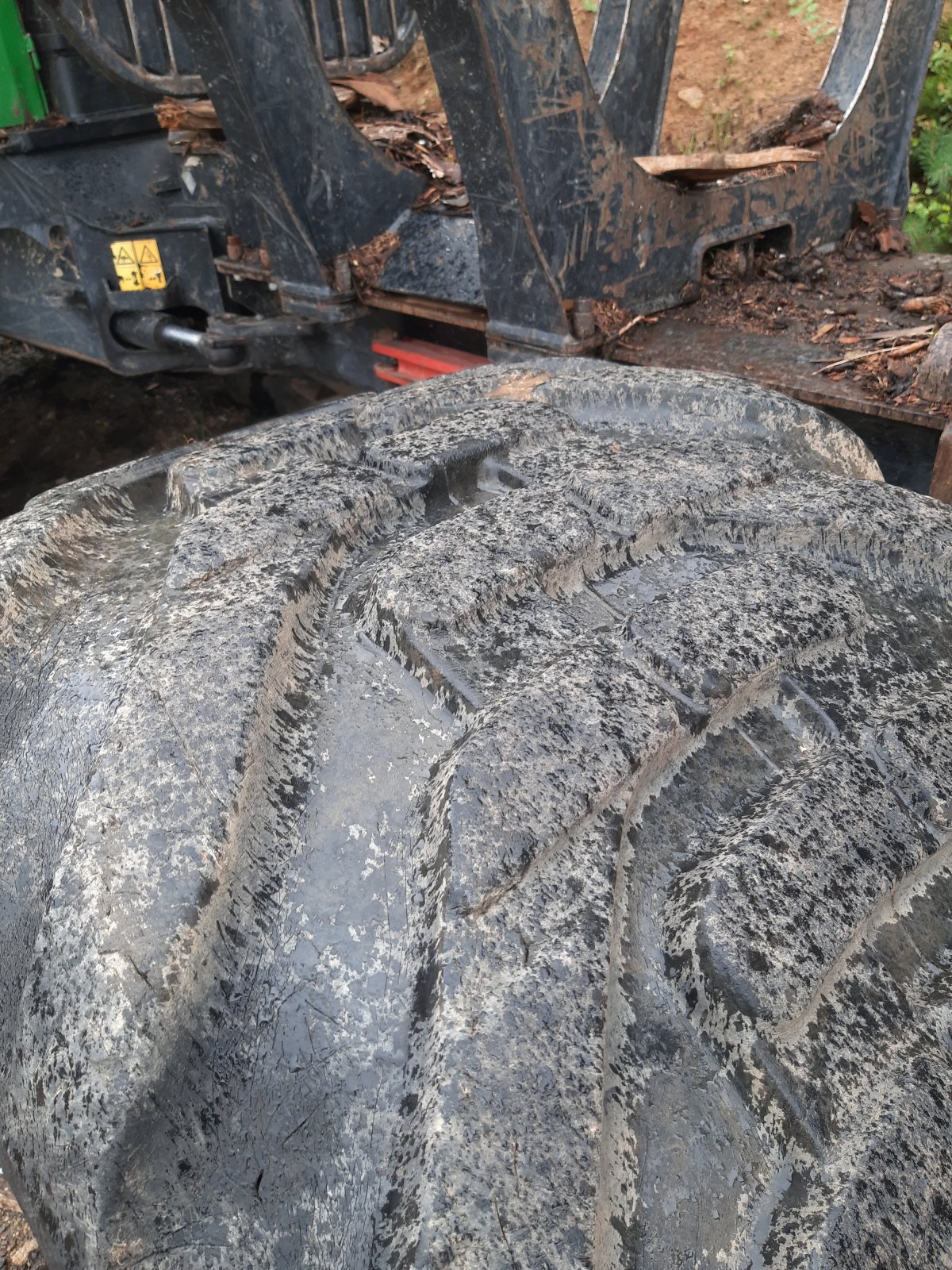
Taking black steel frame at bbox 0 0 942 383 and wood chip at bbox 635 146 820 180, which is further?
wood chip at bbox 635 146 820 180

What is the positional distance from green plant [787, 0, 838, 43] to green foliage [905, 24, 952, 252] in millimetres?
794

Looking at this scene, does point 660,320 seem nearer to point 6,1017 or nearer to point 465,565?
point 465,565

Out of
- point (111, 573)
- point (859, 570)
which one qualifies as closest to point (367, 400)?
point (111, 573)

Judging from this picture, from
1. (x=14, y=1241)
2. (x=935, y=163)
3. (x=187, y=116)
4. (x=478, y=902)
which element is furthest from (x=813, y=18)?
(x=14, y=1241)

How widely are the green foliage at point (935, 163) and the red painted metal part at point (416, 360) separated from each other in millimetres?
3201

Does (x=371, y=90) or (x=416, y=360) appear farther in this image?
(x=371, y=90)

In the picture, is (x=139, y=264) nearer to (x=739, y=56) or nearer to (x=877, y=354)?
(x=877, y=354)

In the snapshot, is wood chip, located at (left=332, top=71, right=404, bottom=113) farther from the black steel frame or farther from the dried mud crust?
the dried mud crust

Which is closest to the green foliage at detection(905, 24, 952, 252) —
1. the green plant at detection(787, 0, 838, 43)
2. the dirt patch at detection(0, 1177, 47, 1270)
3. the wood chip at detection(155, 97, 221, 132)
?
the green plant at detection(787, 0, 838, 43)

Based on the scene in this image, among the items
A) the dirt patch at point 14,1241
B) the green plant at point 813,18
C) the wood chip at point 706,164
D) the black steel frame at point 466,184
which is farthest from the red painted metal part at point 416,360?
the green plant at point 813,18

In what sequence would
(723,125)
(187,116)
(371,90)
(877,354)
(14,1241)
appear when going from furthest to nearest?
(723,125), (371,90), (187,116), (877,354), (14,1241)

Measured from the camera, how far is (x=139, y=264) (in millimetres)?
2896

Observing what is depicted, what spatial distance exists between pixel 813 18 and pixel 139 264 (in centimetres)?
555

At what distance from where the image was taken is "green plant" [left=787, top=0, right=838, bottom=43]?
20.8ft
